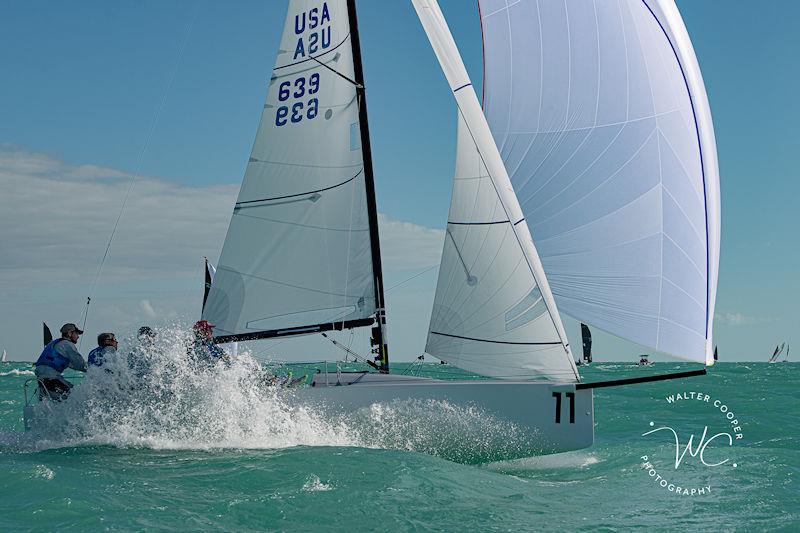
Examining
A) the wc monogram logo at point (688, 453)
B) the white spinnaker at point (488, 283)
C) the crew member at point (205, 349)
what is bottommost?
the wc monogram logo at point (688, 453)

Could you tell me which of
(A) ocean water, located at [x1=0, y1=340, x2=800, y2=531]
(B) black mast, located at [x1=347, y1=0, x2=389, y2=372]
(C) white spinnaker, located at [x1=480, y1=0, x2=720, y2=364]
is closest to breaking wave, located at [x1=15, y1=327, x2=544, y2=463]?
(A) ocean water, located at [x1=0, y1=340, x2=800, y2=531]

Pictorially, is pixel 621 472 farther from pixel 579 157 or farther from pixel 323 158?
pixel 323 158

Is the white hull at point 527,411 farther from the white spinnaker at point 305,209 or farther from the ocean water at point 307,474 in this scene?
the white spinnaker at point 305,209

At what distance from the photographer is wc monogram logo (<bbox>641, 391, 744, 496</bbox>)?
7.81 metres

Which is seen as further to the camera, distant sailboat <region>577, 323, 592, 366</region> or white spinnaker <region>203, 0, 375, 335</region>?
distant sailboat <region>577, 323, 592, 366</region>

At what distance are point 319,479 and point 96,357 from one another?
3604 millimetres

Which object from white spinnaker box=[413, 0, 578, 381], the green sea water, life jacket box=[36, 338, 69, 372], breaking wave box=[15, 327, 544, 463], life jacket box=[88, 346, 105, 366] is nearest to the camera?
the green sea water

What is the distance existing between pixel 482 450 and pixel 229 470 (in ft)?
8.64

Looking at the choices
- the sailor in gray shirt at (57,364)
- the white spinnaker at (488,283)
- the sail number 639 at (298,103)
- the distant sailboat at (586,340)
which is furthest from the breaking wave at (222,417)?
the distant sailboat at (586,340)

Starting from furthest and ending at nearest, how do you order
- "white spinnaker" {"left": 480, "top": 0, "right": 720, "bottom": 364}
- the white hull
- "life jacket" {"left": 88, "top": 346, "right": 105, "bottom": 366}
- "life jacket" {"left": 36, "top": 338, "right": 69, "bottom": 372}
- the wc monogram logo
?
"life jacket" {"left": 36, "top": 338, "right": 69, "bottom": 372} → "life jacket" {"left": 88, "top": 346, "right": 105, "bottom": 366} → "white spinnaker" {"left": 480, "top": 0, "right": 720, "bottom": 364} → the white hull → the wc monogram logo

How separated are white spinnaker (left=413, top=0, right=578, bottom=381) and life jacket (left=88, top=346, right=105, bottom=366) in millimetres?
3654

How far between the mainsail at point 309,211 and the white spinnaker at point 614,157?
186 centimetres

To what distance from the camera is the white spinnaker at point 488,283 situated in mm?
8703

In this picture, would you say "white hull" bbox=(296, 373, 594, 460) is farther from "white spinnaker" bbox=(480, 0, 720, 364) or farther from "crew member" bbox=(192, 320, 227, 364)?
"crew member" bbox=(192, 320, 227, 364)
